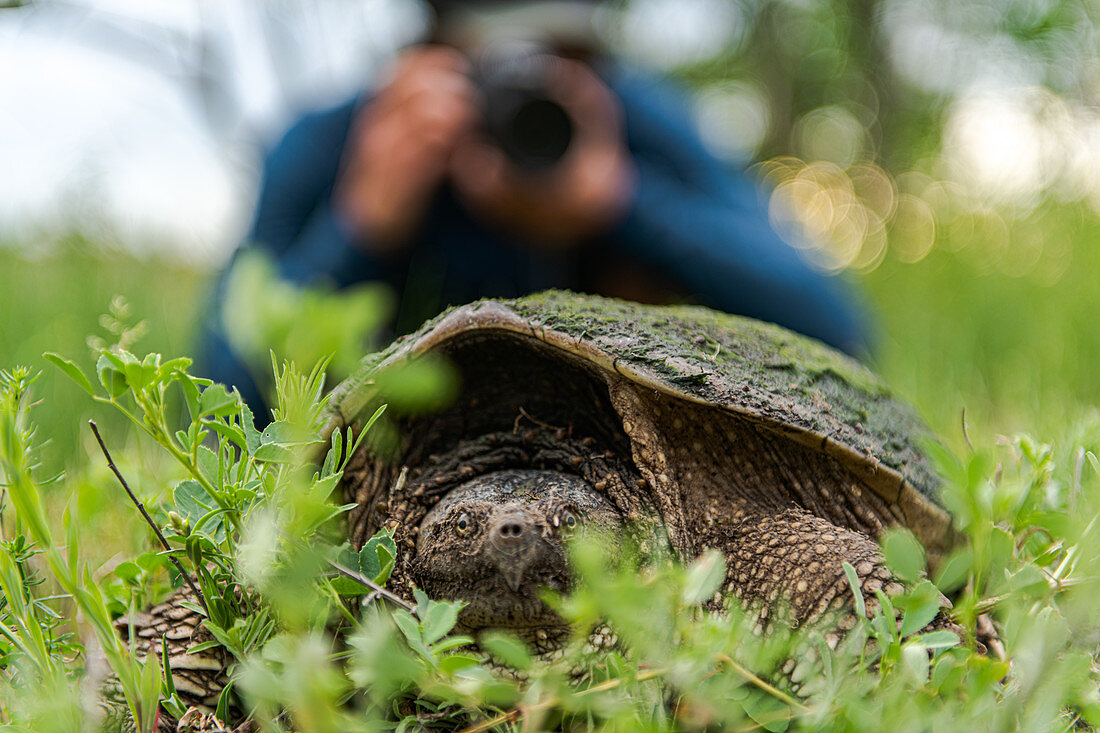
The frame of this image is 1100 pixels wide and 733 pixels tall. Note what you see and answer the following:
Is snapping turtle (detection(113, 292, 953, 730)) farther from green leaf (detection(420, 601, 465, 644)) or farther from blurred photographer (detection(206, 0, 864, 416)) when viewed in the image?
blurred photographer (detection(206, 0, 864, 416))

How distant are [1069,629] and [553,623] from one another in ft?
1.63

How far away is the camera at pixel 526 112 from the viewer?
191 cm

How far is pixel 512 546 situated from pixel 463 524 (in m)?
0.07

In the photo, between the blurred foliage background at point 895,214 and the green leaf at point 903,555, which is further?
the blurred foliage background at point 895,214

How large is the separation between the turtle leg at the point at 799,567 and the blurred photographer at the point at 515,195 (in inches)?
47.0

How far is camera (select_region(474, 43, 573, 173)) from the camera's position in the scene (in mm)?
1909

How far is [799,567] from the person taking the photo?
0.85 m

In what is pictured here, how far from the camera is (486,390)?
3.45 feet

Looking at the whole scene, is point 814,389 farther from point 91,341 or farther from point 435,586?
point 91,341

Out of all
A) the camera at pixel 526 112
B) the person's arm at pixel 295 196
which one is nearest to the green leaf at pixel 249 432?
the camera at pixel 526 112

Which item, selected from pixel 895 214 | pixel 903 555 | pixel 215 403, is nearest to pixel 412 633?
pixel 215 403

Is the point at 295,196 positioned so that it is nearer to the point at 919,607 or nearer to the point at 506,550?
the point at 506,550

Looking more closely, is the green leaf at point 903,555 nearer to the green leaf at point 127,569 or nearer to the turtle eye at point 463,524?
the turtle eye at point 463,524

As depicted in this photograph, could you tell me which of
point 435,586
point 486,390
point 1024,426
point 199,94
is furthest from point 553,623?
point 199,94
